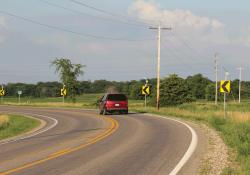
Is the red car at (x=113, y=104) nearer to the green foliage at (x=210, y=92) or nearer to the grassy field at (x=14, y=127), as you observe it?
the grassy field at (x=14, y=127)

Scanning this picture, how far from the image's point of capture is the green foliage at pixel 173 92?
309 ft

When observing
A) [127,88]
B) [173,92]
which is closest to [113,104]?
[173,92]

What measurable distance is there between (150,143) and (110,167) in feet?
19.1

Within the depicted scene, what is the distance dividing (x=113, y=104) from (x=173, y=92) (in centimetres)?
5595

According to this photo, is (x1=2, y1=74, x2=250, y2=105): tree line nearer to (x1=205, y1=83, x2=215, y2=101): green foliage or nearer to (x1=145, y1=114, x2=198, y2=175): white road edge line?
(x1=205, y1=83, x2=215, y2=101): green foliage

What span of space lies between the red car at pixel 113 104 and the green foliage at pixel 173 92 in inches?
2129

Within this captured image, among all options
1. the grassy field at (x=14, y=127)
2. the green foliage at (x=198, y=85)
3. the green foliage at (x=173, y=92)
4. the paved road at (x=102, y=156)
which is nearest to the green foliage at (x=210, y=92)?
the green foliage at (x=198, y=85)

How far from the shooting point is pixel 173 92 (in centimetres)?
9419

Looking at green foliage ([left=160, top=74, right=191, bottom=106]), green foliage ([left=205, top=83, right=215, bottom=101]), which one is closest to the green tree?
green foliage ([left=160, top=74, right=191, bottom=106])

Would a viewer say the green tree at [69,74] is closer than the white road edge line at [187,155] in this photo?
No

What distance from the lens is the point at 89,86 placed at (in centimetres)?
18525

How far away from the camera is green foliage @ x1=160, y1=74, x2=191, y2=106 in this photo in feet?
309

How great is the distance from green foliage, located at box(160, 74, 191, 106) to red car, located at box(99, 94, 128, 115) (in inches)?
2129

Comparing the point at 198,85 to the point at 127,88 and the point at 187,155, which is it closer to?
the point at 127,88
